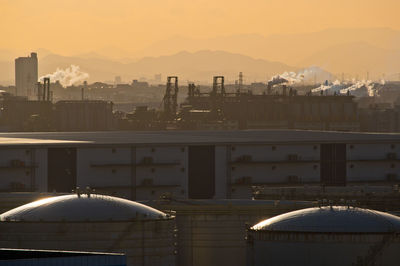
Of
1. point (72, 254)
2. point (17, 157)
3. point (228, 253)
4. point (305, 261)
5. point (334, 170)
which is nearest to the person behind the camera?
point (72, 254)

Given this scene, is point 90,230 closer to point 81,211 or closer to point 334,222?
point 81,211

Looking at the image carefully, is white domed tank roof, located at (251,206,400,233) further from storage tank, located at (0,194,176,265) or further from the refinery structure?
storage tank, located at (0,194,176,265)

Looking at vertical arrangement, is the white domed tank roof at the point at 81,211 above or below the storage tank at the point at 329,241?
above

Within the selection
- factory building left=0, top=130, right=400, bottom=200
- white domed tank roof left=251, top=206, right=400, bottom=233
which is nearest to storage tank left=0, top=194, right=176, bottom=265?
white domed tank roof left=251, top=206, right=400, bottom=233

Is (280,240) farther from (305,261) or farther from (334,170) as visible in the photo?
(334,170)

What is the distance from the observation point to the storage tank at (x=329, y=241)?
201 ft

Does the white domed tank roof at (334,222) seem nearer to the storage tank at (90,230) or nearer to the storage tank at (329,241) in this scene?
the storage tank at (329,241)

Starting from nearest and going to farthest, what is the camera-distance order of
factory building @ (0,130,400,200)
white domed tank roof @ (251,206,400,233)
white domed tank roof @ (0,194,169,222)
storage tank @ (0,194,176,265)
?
white domed tank roof @ (251,206,400,233) < storage tank @ (0,194,176,265) < white domed tank roof @ (0,194,169,222) < factory building @ (0,130,400,200)

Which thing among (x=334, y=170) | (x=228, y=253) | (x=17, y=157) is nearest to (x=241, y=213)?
(x=228, y=253)

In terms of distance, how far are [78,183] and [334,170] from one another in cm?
2154

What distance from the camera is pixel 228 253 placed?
2982 inches

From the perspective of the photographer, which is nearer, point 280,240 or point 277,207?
point 280,240

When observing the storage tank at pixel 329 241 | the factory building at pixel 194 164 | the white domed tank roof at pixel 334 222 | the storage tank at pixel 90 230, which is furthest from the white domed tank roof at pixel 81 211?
the factory building at pixel 194 164

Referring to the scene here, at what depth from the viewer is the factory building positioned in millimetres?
108750
